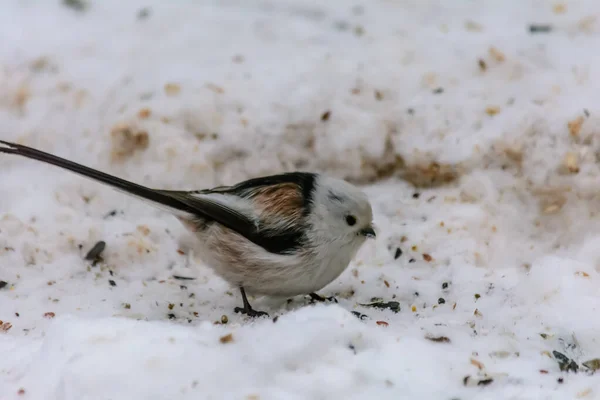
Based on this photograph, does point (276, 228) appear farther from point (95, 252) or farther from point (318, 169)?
point (318, 169)

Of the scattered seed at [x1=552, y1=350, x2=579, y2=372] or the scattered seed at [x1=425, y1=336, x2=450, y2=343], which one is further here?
the scattered seed at [x1=425, y1=336, x2=450, y2=343]

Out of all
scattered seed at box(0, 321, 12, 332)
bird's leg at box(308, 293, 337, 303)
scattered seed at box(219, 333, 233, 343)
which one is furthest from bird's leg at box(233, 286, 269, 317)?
scattered seed at box(0, 321, 12, 332)

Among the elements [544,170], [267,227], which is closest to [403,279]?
[267,227]

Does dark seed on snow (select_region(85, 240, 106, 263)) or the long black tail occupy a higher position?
the long black tail

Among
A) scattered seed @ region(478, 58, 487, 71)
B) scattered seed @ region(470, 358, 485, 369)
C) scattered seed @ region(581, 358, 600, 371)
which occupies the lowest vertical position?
scattered seed @ region(581, 358, 600, 371)

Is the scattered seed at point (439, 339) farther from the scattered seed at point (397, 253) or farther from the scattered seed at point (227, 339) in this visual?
the scattered seed at point (397, 253)

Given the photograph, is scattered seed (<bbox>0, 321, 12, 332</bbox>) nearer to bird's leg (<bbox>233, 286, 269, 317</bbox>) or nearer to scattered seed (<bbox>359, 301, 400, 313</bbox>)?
bird's leg (<bbox>233, 286, 269, 317</bbox>)

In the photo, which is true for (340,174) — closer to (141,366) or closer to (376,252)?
(376,252)

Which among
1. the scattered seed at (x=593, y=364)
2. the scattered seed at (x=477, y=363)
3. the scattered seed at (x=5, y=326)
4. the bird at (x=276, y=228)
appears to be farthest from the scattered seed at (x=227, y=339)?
the scattered seed at (x=593, y=364)
